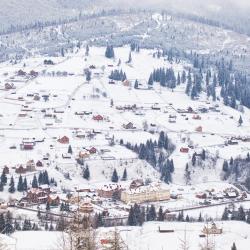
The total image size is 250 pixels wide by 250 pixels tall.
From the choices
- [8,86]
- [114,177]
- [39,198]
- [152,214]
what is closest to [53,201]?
[39,198]

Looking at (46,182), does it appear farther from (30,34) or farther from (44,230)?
(30,34)

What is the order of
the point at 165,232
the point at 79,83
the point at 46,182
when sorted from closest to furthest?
A: the point at 165,232 → the point at 46,182 → the point at 79,83

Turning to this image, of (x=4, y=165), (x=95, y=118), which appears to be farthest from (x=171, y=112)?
(x=4, y=165)

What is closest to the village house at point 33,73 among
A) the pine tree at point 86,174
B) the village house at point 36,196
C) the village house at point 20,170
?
the pine tree at point 86,174

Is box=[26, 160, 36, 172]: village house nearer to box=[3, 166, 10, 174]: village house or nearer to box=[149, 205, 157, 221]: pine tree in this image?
box=[3, 166, 10, 174]: village house

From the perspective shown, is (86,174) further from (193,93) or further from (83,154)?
(193,93)

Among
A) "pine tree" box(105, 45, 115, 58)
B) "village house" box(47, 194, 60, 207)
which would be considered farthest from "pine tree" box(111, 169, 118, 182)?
"pine tree" box(105, 45, 115, 58)

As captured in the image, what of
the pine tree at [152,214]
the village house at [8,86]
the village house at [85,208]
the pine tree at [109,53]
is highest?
the village house at [85,208]

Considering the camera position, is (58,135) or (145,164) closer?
(145,164)

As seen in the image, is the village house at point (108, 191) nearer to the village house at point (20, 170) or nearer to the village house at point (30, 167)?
the village house at point (30, 167)
